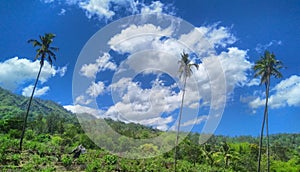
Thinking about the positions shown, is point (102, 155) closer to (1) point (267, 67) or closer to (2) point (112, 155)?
(2) point (112, 155)

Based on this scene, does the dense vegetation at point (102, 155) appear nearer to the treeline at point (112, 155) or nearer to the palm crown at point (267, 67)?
the treeline at point (112, 155)

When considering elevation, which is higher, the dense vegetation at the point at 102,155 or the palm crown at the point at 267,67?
the palm crown at the point at 267,67

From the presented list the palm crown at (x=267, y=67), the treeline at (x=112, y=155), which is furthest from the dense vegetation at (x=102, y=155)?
the palm crown at (x=267, y=67)

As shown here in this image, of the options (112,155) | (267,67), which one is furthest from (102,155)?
(267,67)

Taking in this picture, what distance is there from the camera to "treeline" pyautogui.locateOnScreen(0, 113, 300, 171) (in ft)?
76.5

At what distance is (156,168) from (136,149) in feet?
10.4

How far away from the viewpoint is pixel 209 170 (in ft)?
135

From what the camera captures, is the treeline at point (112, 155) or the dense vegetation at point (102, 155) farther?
the dense vegetation at point (102, 155)

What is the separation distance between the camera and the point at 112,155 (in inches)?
1272

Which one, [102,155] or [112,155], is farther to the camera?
[102,155]

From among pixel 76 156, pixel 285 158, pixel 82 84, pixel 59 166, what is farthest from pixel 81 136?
pixel 285 158

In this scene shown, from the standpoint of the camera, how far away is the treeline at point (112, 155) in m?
23.3

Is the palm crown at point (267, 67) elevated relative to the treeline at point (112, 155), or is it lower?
elevated

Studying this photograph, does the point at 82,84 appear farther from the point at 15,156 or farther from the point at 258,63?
the point at 258,63
